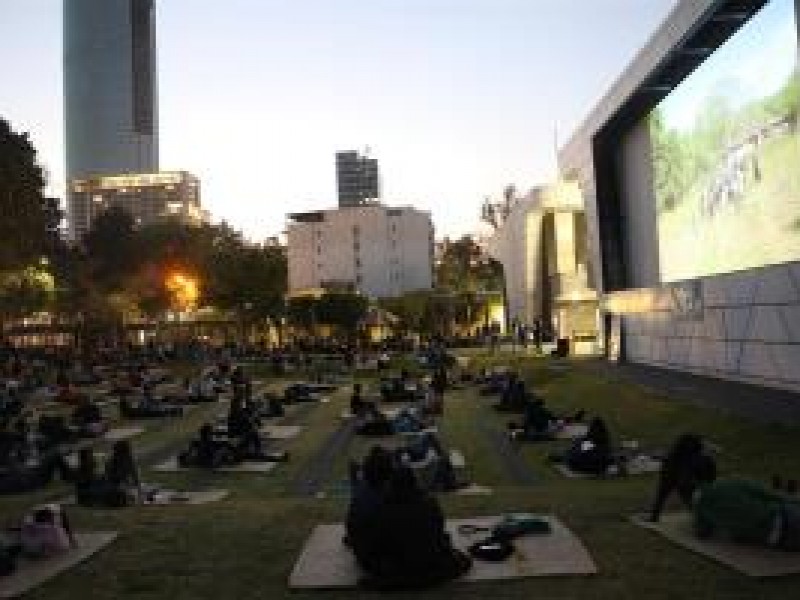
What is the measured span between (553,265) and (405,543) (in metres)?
70.0

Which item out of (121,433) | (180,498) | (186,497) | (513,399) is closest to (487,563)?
(180,498)

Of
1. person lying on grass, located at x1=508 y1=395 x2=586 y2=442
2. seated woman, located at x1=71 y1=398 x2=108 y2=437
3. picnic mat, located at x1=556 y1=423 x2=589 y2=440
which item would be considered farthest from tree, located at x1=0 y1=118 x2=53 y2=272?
person lying on grass, located at x1=508 y1=395 x2=586 y2=442

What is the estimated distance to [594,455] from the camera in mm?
19906

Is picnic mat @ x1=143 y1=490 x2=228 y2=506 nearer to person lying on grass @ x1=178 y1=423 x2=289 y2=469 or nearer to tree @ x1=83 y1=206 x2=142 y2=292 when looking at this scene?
person lying on grass @ x1=178 y1=423 x2=289 y2=469

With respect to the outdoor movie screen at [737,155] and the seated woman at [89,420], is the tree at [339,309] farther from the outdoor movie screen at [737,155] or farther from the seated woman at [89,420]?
the seated woman at [89,420]

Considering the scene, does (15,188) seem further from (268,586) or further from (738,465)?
(268,586)

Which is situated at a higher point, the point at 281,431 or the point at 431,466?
the point at 431,466

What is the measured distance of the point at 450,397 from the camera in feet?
131

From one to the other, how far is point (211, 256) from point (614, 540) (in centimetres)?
8736

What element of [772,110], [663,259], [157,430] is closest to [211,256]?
[663,259]

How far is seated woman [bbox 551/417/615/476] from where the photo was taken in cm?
1988

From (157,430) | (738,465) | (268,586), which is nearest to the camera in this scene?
(268,586)

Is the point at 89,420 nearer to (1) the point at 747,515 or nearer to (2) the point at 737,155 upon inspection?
(2) the point at 737,155

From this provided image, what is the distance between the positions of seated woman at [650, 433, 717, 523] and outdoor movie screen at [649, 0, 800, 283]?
15.7 meters
